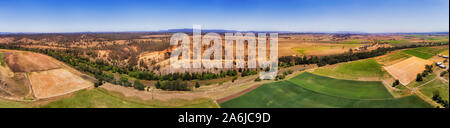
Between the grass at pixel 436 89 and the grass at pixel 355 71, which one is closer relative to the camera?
the grass at pixel 436 89

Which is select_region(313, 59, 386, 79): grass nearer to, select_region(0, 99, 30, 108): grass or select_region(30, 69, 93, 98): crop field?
select_region(30, 69, 93, 98): crop field

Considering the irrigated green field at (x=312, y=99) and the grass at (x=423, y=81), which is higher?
the grass at (x=423, y=81)

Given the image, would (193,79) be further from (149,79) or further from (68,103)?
(68,103)

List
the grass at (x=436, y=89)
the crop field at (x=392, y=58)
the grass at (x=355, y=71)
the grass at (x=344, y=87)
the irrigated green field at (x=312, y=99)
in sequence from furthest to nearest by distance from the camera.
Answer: the crop field at (x=392, y=58) < the grass at (x=355, y=71) < the grass at (x=344, y=87) < the grass at (x=436, y=89) < the irrigated green field at (x=312, y=99)

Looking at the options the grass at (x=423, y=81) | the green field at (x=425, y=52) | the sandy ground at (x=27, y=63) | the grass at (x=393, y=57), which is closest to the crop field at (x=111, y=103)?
the sandy ground at (x=27, y=63)

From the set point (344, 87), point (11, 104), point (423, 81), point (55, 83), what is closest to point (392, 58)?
point (423, 81)

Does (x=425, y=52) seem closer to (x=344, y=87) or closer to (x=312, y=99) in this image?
(x=344, y=87)

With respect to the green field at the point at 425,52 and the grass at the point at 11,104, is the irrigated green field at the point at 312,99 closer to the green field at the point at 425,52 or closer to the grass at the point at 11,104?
the green field at the point at 425,52

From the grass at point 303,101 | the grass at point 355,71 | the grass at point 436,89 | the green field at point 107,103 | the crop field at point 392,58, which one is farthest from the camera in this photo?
the crop field at point 392,58
